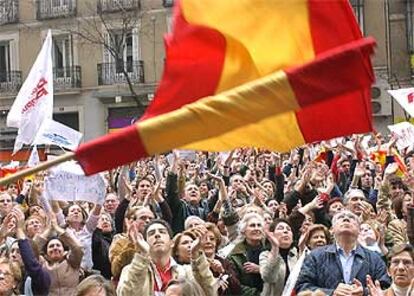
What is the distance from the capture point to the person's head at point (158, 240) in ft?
21.7

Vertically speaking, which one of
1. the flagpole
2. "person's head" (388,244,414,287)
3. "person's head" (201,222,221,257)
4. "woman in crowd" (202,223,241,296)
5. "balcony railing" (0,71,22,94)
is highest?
the flagpole

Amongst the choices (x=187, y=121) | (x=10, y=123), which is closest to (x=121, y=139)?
(x=187, y=121)

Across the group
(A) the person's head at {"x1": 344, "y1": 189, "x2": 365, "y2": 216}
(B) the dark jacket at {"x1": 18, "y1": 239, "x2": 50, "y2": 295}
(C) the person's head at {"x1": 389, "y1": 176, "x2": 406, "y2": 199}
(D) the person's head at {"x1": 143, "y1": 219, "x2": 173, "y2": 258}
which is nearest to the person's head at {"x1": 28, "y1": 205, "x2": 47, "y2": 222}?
(B) the dark jacket at {"x1": 18, "y1": 239, "x2": 50, "y2": 295}

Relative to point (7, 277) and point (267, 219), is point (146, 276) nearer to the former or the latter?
point (7, 277)

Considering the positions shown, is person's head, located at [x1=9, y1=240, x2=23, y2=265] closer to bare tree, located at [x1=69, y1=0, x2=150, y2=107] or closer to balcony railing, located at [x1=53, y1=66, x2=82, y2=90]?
bare tree, located at [x1=69, y1=0, x2=150, y2=107]

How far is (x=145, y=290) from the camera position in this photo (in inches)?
241

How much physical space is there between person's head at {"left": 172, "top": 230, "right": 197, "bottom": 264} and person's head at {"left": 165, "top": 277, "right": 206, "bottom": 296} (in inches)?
30.0

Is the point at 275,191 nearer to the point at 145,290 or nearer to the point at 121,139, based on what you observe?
the point at 145,290

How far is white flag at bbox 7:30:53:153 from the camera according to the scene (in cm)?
1264

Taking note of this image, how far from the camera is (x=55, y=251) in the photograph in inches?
291

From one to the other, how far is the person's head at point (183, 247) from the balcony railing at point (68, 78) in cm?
3455

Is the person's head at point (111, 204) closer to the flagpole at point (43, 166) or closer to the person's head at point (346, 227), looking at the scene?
the person's head at point (346, 227)

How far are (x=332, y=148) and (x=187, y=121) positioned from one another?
1337 centimetres

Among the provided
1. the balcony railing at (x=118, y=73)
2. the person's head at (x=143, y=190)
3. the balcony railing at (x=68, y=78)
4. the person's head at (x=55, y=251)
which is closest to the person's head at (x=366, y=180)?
the person's head at (x=143, y=190)
